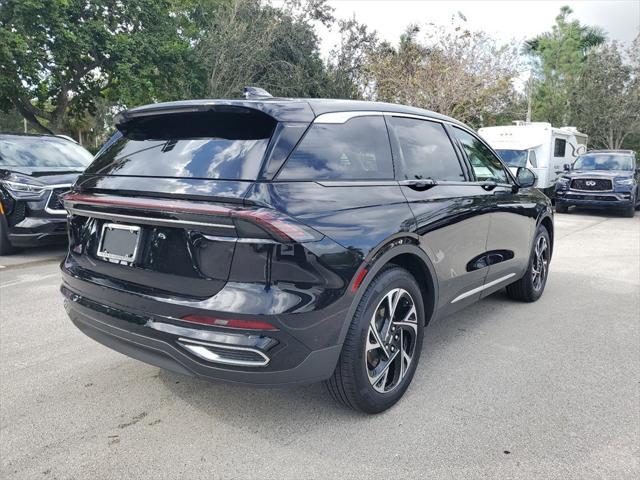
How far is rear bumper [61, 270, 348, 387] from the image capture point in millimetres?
2332

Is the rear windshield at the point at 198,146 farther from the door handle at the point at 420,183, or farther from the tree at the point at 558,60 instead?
the tree at the point at 558,60

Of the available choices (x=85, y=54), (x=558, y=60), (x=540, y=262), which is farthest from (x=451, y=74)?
(x=558, y=60)

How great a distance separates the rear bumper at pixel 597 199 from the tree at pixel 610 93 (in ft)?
72.1

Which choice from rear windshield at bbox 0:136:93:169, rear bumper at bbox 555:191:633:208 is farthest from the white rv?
rear windshield at bbox 0:136:93:169

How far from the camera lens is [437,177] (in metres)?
3.52

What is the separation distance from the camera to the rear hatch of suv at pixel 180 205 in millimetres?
2316

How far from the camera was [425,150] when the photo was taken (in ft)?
11.5

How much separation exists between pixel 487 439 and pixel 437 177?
5.62ft

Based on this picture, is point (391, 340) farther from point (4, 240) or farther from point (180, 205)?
point (4, 240)

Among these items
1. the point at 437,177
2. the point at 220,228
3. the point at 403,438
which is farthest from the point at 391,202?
the point at 403,438

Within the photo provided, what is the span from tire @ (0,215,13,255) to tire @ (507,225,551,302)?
6.66 metres

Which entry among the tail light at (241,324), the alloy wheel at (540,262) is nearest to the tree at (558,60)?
the alloy wheel at (540,262)

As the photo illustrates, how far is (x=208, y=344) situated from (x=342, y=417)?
1.00 m

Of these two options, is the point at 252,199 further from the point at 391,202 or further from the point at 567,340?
the point at 567,340
